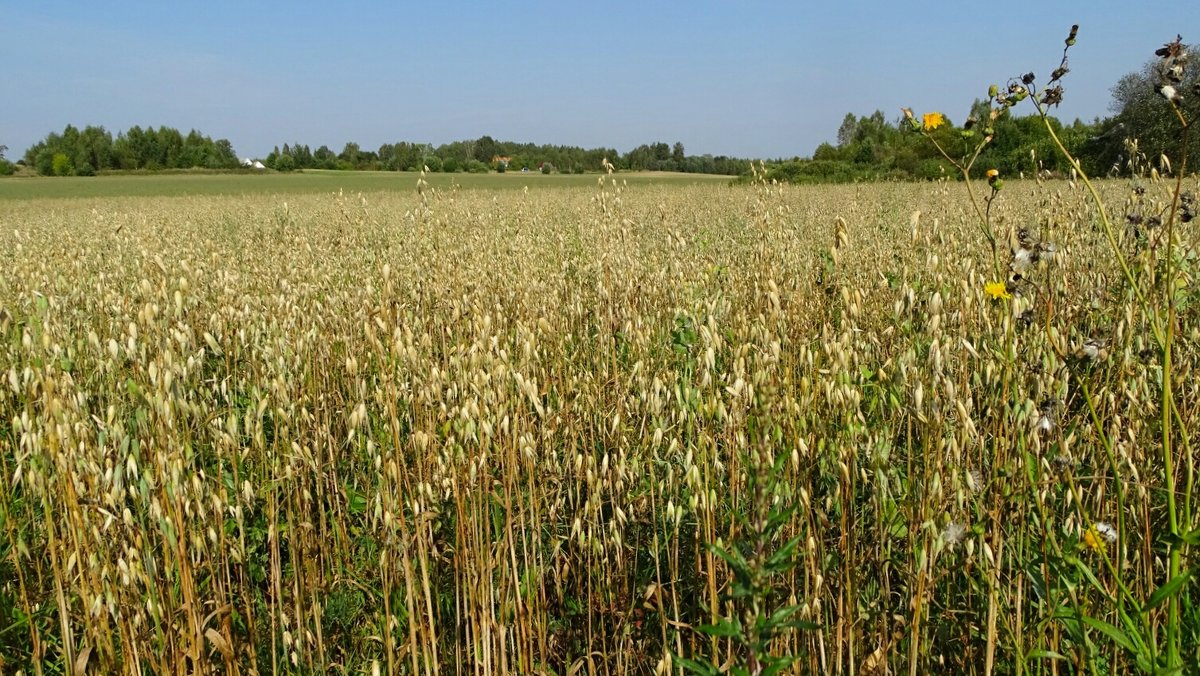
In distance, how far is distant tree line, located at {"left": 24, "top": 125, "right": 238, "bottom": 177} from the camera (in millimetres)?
67250

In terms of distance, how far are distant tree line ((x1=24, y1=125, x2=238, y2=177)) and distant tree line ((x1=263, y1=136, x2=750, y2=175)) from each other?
556cm

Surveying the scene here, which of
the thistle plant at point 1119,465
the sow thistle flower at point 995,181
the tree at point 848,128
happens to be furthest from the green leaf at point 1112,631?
the tree at point 848,128

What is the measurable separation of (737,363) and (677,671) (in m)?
0.78

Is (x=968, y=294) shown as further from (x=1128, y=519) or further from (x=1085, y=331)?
(x=1085, y=331)

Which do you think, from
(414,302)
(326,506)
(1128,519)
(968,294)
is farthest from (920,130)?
(414,302)

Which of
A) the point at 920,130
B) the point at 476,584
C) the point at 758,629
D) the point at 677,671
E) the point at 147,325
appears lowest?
the point at 677,671

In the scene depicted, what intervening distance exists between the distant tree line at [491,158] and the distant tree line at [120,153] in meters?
5.56

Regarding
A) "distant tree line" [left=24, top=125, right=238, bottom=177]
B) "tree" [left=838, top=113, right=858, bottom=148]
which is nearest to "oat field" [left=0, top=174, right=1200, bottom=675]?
"tree" [left=838, top=113, right=858, bottom=148]

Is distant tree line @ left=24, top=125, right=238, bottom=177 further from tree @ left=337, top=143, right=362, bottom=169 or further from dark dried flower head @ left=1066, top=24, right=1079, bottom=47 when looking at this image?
dark dried flower head @ left=1066, top=24, right=1079, bottom=47

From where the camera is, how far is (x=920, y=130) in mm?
1789

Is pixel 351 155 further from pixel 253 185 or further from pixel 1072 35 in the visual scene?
pixel 1072 35

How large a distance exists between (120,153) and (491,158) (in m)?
33.8

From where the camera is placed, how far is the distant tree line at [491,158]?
6406 centimetres

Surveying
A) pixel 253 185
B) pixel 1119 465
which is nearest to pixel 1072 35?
pixel 1119 465
